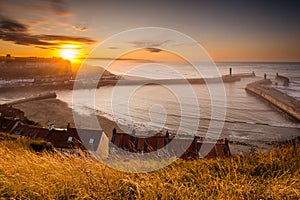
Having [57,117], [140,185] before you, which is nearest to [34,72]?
[57,117]

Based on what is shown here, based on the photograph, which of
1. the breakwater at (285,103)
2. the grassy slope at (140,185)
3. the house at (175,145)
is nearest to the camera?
the grassy slope at (140,185)

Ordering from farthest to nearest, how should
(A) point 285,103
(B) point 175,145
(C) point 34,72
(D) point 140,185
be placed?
(C) point 34,72, (A) point 285,103, (B) point 175,145, (D) point 140,185

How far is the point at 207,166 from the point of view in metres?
4.24

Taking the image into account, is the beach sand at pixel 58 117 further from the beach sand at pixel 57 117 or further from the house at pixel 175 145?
the house at pixel 175 145

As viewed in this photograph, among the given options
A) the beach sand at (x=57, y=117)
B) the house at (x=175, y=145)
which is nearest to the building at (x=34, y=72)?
the beach sand at (x=57, y=117)

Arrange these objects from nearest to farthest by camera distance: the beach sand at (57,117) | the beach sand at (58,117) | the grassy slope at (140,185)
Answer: the grassy slope at (140,185) → the beach sand at (58,117) → the beach sand at (57,117)

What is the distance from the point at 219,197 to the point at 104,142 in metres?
18.4

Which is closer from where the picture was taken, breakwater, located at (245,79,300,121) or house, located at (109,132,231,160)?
house, located at (109,132,231,160)

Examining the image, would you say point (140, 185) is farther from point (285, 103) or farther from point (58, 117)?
point (285, 103)

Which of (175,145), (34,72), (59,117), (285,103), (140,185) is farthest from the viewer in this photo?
(34,72)

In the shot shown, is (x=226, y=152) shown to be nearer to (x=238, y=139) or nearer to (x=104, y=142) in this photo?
(x=238, y=139)

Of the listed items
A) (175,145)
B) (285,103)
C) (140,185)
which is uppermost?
(140,185)

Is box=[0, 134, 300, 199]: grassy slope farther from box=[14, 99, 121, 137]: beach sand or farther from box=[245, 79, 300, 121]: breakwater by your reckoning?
box=[245, 79, 300, 121]: breakwater

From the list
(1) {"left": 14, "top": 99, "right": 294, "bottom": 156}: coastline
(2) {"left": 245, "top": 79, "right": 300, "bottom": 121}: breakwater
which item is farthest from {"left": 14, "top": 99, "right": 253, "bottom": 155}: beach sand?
(2) {"left": 245, "top": 79, "right": 300, "bottom": 121}: breakwater
